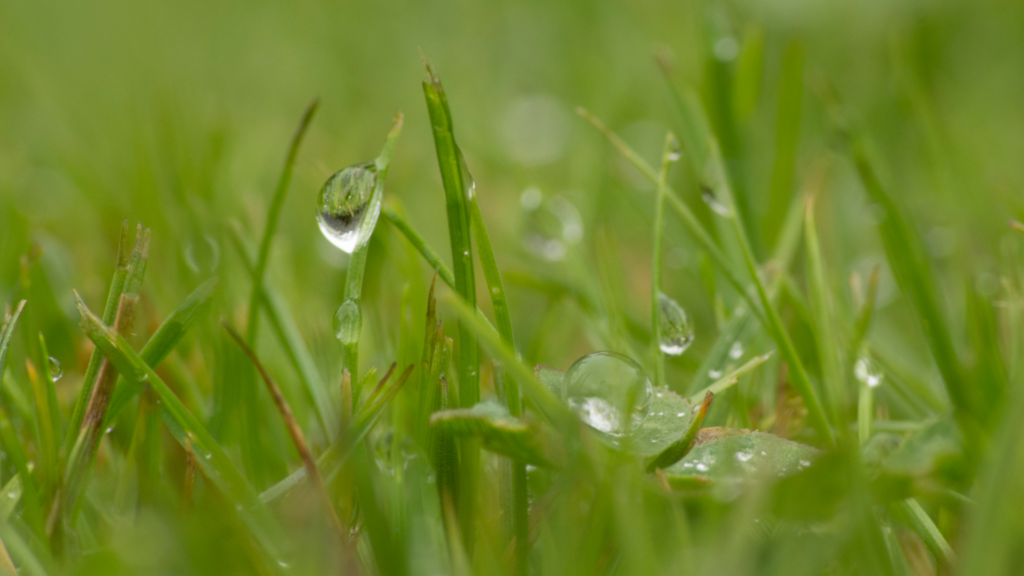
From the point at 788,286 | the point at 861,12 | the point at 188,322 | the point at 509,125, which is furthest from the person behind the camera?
the point at 861,12

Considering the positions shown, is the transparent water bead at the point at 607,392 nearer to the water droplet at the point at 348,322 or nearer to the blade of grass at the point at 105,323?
the water droplet at the point at 348,322

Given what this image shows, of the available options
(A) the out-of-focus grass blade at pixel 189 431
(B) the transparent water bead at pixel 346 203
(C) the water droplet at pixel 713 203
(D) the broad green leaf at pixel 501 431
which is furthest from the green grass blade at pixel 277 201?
(C) the water droplet at pixel 713 203

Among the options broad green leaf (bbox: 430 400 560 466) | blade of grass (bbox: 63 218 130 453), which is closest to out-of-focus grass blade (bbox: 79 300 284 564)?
blade of grass (bbox: 63 218 130 453)

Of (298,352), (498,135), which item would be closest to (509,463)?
(298,352)

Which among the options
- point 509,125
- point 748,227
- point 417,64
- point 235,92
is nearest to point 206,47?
point 235,92

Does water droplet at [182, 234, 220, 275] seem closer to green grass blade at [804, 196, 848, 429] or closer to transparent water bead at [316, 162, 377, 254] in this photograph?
transparent water bead at [316, 162, 377, 254]

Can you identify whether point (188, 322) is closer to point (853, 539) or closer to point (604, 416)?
point (604, 416)
